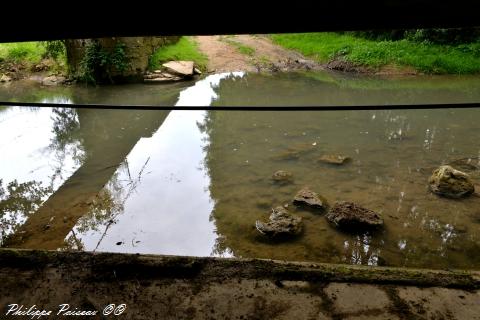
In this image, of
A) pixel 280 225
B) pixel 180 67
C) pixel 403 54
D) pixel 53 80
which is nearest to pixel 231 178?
pixel 280 225

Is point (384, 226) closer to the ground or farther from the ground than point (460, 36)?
closer to the ground

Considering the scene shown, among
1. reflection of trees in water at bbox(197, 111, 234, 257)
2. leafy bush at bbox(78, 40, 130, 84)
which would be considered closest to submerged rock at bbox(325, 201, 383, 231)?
reflection of trees in water at bbox(197, 111, 234, 257)

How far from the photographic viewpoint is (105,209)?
526cm

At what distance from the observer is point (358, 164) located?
652 cm

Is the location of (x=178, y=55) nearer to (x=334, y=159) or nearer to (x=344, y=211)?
(x=334, y=159)

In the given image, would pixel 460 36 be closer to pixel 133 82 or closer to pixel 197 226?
pixel 133 82

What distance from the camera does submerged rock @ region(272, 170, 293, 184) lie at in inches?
232

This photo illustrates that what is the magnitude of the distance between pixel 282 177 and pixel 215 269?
3.34 m

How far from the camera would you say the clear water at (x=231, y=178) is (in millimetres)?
4449

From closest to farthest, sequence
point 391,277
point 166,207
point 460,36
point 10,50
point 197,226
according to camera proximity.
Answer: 1. point 391,277
2. point 197,226
3. point 166,207
4. point 460,36
5. point 10,50

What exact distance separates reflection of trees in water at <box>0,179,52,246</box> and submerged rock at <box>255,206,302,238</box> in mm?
3379

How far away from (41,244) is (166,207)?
1.66 m

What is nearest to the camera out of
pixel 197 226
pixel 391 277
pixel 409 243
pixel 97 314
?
pixel 97 314

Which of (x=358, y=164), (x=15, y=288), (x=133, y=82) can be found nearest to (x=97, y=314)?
(x=15, y=288)
